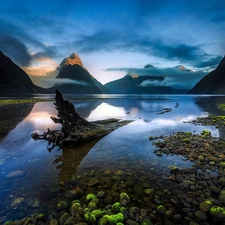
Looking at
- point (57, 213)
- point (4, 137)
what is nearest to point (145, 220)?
point (57, 213)

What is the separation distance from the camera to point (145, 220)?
513 centimetres

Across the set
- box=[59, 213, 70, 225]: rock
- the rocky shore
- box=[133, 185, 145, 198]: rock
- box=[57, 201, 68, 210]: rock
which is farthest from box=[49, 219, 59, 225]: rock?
box=[133, 185, 145, 198]: rock

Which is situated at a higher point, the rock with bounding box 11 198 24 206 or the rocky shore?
the rocky shore

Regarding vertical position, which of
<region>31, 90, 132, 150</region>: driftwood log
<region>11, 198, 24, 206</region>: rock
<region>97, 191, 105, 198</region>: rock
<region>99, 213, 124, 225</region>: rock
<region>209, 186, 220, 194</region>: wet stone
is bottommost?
<region>11, 198, 24, 206</region>: rock

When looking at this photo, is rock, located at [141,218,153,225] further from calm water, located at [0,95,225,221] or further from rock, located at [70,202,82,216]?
calm water, located at [0,95,225,221]

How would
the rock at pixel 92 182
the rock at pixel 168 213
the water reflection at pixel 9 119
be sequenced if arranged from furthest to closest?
the water reflection at pixel 9 119, the rock at pixel 92 182, the rock at pixel 168 213

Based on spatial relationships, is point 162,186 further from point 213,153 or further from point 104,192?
point 213,153

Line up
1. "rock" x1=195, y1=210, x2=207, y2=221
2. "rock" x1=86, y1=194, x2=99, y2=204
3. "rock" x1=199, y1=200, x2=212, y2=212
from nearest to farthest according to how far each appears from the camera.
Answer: "rock" x1=195, y1=210, x2=207, y2=221 < "rock" x1=199, y1=200, x2=212, y2=212 < "rock" x1=86, y1=194, x2=99, y2=204

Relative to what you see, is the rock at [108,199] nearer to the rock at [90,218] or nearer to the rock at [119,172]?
the rock at [90,218]

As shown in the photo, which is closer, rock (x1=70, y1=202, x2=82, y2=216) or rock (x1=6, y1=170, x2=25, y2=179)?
rock (x1=70, y1=202, x2=82, y2=216)

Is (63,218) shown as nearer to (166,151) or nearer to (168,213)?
(168,213)

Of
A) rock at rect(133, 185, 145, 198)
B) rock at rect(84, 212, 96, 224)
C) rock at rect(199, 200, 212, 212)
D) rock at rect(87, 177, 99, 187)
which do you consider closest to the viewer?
rock at rect(84, 212, 96, 224)

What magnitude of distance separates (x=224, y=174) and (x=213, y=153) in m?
2.92

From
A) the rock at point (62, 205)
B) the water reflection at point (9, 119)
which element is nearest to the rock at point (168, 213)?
the rock at point (62, 205)
